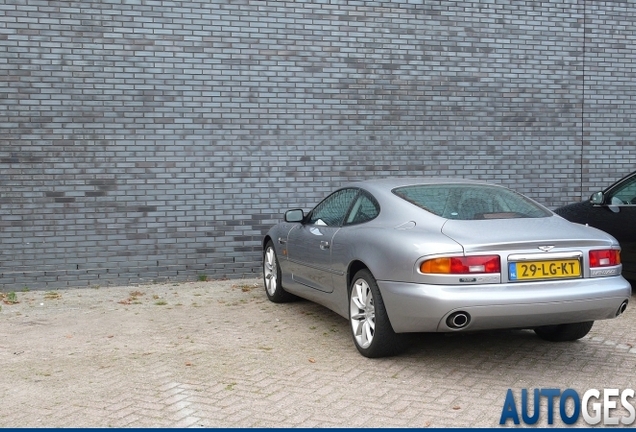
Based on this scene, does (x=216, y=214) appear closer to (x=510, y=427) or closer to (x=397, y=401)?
(x=397, y=401)

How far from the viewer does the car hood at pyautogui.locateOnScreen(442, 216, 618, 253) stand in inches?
198

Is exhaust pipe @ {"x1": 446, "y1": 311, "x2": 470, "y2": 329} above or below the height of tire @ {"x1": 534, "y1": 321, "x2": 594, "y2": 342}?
above

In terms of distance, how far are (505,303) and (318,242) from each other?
2178 mm

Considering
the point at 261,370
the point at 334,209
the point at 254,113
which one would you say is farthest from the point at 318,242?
the point at 254,113

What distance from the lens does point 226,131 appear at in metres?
9.62

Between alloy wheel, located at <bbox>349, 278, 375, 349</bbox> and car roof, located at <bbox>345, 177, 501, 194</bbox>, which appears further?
car roof, located at <bbox>345, 177, 501, 194</bbox>

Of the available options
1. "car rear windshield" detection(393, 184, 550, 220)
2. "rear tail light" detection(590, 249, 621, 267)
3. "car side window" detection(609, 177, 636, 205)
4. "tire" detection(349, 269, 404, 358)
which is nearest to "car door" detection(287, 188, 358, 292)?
"tire" detection(349, 269, 404, 358)

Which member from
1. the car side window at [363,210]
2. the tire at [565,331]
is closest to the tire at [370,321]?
the car side window at [363,210]

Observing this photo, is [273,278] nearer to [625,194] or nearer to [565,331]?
[565,331]

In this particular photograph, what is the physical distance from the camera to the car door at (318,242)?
21.2 ft

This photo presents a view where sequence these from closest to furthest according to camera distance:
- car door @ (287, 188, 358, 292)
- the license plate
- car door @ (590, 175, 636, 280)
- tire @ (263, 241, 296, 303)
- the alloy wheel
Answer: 1. the license plate
2. the alloy wheel
3. car door @ (287, 188, 358, 292)
4. tire @ (263, 241, 296, 303)
5. car door @ (590, 175, 636, 280)

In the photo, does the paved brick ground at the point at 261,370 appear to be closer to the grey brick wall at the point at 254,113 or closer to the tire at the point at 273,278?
the tire at the point at 273,278

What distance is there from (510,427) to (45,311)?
5441 mm

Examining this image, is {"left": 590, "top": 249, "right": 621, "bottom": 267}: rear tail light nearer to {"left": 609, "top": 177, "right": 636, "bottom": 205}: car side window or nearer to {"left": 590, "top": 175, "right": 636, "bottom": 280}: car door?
{"left": 590, "top": 175, "right": 636, "bottom": 280}: car door
